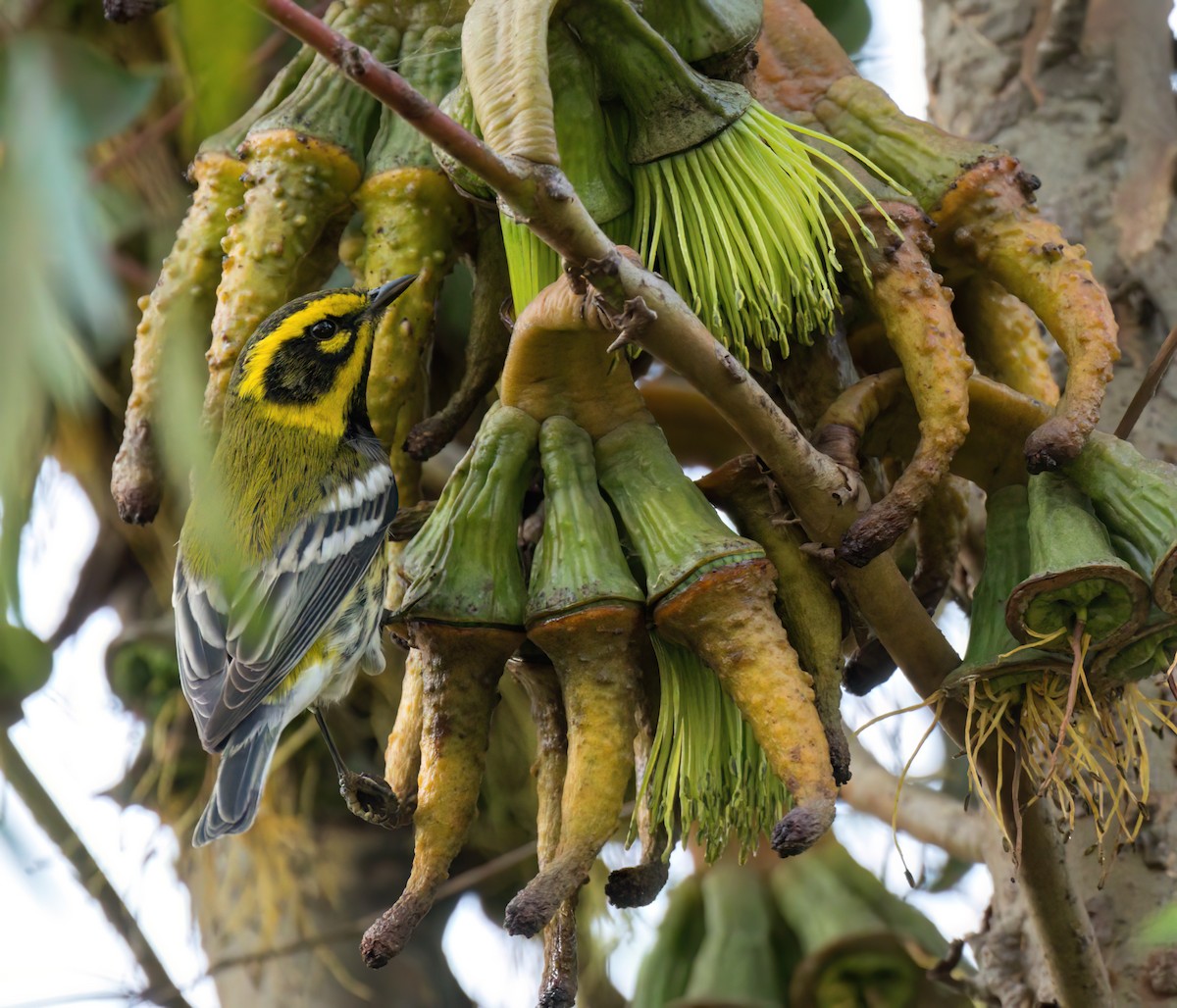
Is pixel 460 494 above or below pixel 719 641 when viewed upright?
above

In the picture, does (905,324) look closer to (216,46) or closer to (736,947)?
(216,46)

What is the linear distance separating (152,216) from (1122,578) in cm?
134

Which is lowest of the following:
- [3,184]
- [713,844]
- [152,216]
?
[713,844]

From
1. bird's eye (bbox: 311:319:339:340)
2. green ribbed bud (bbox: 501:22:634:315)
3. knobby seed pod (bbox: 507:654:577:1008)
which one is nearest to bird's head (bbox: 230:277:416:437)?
bird's eye (bbox: 311:319:339:340)

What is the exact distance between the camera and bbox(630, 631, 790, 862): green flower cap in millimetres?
1270

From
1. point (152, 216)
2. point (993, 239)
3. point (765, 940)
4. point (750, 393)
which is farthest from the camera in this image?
point (765, 940)

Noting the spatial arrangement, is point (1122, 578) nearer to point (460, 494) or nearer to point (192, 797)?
point (460, 494)

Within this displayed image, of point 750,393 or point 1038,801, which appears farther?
point 1038,801

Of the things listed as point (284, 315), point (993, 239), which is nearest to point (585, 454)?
point (993, 239)

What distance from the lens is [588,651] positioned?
1229 mm

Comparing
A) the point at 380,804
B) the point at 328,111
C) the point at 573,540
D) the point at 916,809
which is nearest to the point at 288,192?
the point at 328,111

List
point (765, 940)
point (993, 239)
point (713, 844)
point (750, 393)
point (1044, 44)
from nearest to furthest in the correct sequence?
point (750, 393), point (713, 844), point (993, 239), point (765, 940), point (1044, 44)

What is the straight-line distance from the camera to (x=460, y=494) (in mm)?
1328

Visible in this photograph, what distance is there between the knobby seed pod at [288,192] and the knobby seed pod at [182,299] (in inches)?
1.4
